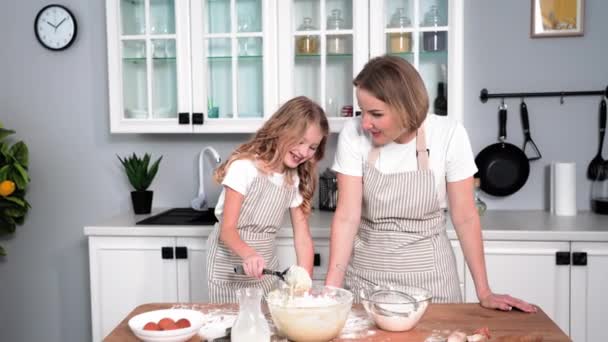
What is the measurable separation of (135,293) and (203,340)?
4.73 ft

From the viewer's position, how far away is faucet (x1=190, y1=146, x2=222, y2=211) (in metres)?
2.91

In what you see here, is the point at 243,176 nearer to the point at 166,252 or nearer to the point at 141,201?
the point at 166,252

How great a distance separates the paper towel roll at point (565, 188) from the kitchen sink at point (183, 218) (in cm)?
157

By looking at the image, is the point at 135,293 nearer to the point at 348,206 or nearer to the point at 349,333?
the point at 348,206

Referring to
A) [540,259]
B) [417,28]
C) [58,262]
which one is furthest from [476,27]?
[58,262]

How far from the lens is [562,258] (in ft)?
7.59

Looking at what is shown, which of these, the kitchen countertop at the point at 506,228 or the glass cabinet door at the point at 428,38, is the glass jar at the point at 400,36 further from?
the kitchen countertop at the point at 506,228

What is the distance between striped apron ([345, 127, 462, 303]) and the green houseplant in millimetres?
1880

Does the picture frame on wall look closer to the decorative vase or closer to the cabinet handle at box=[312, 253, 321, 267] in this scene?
the cabinet handle at box=[312, 253, 321, 267]

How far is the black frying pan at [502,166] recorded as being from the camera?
279cm

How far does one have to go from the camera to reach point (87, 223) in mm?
3111

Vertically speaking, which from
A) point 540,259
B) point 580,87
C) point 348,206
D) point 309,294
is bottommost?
point 540,259

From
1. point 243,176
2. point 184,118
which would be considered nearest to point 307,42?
point 184,118

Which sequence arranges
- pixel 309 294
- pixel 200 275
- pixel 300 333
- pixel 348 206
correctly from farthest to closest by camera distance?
pixel 200 275 → pixel 348 206 → pixel 309 294 → pixel 300 333
